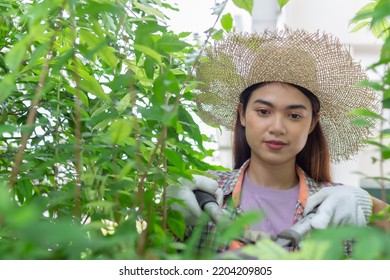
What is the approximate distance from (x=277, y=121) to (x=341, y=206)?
1.68 feet

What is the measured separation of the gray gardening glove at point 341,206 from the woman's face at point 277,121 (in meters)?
0.42

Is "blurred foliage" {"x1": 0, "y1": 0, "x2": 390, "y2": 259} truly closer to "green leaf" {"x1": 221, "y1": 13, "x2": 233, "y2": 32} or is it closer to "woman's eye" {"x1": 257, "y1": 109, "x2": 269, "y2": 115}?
"green leaf" {"x1": 221, "y1": 13, "x2": 233, "y2": 32}

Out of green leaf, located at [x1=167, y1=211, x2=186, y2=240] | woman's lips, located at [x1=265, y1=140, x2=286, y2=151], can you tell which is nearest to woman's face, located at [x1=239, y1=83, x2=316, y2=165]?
woman's lips, located at [x1=265, y1=140, x2=286, y2=151]

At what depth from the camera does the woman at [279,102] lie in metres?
1.66

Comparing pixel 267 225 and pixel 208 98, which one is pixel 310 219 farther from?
pixel 208 98

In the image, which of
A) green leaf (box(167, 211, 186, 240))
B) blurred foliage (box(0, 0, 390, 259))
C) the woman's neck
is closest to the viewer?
blurred foliage (box(0, 0, 390, 259))

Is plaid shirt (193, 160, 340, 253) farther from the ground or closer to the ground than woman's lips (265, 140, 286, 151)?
closer to the ground

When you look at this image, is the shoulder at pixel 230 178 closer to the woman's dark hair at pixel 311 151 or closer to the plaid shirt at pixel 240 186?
the plaid shirt at pixel 240 186

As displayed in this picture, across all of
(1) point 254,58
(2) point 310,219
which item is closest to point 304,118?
(1) point 254,58

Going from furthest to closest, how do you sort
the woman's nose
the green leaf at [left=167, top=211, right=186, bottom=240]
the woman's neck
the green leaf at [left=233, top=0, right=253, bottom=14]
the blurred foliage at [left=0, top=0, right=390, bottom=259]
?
the woman's neck → the woman's nose → the green leaf at [left=167, top=211, right=186, bottom=240] → the green leaf at [left=233, top=0, right=253, bottom=14] → the blurred foliage at [left=0, top=0, right=390, bottom=259]

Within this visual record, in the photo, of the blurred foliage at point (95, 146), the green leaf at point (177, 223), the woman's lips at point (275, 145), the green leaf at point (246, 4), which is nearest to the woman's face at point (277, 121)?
the woman's lips at point (275, 145)

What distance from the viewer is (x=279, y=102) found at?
167 cm

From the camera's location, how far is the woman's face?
1.65m

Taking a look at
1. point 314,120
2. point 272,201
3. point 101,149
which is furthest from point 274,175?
Result: point 101,149
